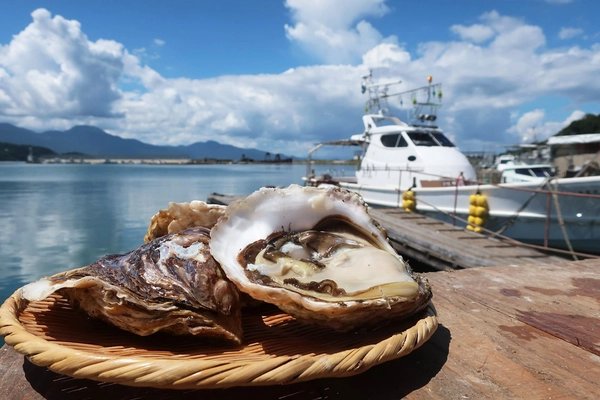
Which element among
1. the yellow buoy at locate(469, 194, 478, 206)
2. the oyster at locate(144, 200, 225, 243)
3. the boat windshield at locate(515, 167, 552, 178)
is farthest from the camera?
the boat windshield at locate(515, 167, 552, 178)

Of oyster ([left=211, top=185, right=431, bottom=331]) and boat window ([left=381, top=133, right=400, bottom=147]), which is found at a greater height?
boat window ([left=381, top=133, right=400, bottom=147])

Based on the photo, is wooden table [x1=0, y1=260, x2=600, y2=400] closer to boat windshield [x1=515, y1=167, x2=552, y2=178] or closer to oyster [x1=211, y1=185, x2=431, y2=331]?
oyster [x1=211, y1=185, x2=431, y2=331]

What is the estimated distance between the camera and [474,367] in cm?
118

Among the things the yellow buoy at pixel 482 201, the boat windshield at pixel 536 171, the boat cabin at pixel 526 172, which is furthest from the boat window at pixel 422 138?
the boat windshield at pixel 536 171

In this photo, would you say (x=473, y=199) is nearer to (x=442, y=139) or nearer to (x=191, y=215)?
(x=442, y=139)

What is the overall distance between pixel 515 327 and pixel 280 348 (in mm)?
921

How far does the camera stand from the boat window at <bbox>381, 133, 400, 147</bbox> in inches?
482

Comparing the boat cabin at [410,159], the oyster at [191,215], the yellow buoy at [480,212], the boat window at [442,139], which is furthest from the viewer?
the boat window at [442,139]

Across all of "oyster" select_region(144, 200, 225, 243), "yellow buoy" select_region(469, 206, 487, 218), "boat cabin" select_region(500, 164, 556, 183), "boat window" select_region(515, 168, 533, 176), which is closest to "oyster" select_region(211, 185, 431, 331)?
"oyster" select_region(144, 200, 225, 243)

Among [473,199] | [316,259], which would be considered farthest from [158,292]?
[473,199]

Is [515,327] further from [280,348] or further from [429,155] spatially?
[429,155]

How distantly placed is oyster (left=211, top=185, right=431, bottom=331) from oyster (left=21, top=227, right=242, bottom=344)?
72 millimetres

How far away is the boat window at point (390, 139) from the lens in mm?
12234

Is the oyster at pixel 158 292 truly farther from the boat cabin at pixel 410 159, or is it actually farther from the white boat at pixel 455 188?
the boat cabin at pixel 410 159
